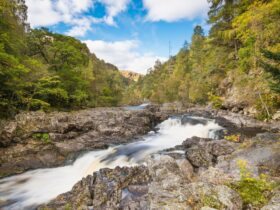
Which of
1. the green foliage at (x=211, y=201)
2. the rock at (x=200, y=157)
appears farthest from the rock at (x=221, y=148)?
the green foliage at (x=211, y=201)

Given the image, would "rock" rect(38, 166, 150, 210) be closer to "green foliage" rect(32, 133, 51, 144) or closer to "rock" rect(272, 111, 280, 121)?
"green foliage" rect(32, 133, 51, 144)

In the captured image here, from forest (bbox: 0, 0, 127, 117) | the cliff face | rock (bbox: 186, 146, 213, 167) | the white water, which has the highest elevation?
the cliff face

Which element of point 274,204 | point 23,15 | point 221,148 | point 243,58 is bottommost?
point 221,148

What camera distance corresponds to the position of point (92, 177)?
26.0ft

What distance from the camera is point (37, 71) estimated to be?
56.3ft

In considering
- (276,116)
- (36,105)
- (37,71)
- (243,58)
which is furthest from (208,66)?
(36,105)

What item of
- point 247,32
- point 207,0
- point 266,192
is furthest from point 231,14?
point 266,192

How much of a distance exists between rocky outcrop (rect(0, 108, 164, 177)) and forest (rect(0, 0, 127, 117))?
86.8 inches

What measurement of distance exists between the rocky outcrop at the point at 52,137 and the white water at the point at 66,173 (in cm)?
90

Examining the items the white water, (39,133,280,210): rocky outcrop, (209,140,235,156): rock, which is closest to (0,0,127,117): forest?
the white water

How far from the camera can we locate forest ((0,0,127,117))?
13914mm

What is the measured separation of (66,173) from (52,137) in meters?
4.21

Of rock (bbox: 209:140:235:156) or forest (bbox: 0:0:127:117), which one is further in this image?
forest (bbox: 0:0:127:117)

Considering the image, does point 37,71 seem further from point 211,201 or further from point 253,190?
point 253,190
